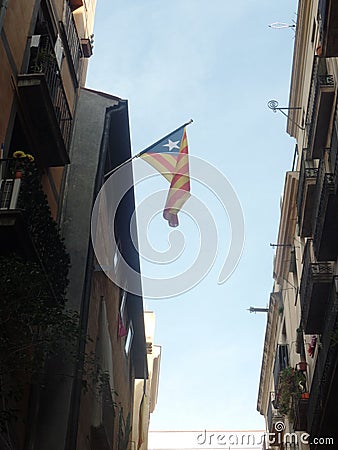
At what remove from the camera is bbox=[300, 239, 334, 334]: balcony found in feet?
54.5

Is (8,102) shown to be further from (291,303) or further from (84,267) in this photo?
(291,303)

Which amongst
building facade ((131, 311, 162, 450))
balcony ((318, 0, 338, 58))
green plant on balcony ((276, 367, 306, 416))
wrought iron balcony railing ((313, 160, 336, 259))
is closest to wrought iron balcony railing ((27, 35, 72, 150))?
balcony ((318, 0, 338, 58))

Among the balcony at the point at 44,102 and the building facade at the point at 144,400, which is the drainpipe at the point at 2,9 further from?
the building facade at the point at 144,400

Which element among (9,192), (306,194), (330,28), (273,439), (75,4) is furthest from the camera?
(273,439)

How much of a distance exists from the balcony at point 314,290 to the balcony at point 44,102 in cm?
700

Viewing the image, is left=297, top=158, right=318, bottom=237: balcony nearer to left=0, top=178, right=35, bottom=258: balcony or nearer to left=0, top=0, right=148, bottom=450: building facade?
left=0, top=0, right=148, bottom=450: building facade

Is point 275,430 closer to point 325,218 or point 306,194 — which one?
point 306,194

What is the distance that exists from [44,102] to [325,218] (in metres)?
6.72

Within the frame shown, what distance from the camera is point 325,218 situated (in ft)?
49.1

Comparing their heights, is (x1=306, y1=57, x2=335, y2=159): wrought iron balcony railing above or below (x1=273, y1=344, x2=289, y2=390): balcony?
above

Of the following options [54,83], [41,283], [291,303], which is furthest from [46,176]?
[291,303]

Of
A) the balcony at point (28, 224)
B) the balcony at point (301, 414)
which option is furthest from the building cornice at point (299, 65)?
the balcony at point (28, 224)

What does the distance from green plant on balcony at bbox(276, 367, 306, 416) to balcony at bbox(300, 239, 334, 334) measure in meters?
3.03

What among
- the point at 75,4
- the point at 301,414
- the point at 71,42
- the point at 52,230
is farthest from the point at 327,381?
the point at 75,4
